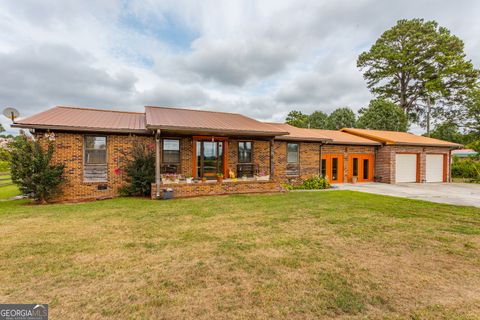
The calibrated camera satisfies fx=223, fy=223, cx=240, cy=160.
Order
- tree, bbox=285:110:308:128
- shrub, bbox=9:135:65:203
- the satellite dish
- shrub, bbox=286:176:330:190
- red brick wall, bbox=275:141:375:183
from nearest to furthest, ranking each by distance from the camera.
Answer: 1. the satellite dish
2. shrub, bbox=9:135:65:203
3. shrub, bbox=286:176:330:190
4. red brick wall, bbox=275:141:375:183
5. tree, bbox=285:110:308:128

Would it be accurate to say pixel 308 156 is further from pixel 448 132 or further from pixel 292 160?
pixel 448 132

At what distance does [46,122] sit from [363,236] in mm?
11622

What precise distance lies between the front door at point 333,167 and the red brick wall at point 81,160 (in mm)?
10866

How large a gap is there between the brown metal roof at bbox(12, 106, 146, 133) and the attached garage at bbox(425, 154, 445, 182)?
19982mm

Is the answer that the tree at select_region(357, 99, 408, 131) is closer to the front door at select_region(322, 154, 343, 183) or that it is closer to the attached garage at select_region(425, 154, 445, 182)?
the attached garage at select_region(425, 154, 445, 182)

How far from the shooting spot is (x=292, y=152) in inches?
540

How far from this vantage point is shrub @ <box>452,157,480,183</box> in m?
18.1

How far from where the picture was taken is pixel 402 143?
49.9 feet

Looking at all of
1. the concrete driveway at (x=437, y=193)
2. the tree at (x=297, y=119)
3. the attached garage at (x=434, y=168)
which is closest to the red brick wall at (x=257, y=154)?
the concrete driveway at (x=437, y=193)

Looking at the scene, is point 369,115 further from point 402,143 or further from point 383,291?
point 383,291

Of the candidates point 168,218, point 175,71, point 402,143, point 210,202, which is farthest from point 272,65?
point 168,218

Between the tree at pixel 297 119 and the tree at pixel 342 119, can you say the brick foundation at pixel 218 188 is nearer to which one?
the tree at pixel 342 119

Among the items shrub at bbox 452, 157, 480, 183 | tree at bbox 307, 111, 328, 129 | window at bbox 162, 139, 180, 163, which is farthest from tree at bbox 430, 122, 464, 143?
window at bbox 162, 139, 180, 163

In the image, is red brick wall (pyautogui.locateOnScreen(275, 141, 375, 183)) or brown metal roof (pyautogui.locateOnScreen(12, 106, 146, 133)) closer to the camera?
brown metal roof (pyautogui.locateOnScreen(12, 106, 146, 133))
